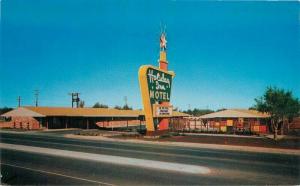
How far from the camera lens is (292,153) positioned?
2259 centimetres

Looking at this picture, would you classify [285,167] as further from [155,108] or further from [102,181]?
[155,108]

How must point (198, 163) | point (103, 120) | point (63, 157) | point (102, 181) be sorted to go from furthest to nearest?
point (103, 120) < point (63, 157) < point (198, 163) < point (102, 181)

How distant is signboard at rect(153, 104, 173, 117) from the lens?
113 ft

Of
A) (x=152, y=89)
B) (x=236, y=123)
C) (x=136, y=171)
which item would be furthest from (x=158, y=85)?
(x=136, y=171)

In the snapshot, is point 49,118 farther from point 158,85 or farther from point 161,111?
point 158,85

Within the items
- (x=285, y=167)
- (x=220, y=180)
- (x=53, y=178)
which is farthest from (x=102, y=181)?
(x=285, y=167)

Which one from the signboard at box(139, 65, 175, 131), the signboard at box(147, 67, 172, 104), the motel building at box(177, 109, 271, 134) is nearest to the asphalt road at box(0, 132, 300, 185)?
the signboard at box(139, 65, 175, 131)

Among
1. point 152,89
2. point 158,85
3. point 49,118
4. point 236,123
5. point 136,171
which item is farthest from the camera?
point 49,118

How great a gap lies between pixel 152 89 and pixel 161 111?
338cm

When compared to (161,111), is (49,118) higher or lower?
lower

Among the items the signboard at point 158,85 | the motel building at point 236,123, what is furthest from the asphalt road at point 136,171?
the motel building at point 236,123

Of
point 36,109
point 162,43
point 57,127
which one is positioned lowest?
point 57,127

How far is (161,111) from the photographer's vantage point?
1405 inches

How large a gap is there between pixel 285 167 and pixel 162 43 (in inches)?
970
